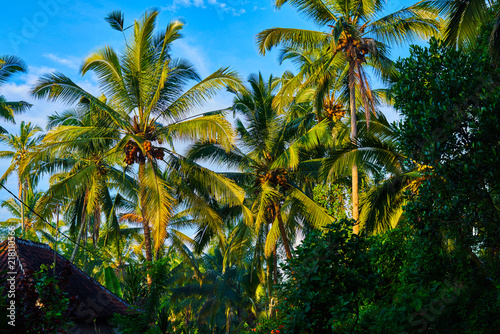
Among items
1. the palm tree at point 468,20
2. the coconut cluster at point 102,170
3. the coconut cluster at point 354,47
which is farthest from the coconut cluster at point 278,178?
the palm tree at point 468,20

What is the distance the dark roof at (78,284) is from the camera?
1069cm

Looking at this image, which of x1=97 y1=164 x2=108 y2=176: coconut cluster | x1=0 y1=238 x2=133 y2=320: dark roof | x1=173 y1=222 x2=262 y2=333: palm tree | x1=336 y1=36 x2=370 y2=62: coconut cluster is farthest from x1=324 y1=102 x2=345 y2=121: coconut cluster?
x1=0 y1=238 x2=133 y2=320: dark roof

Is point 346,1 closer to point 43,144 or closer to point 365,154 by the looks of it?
point 365,154

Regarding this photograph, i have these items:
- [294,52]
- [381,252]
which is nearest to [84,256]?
[294,52]

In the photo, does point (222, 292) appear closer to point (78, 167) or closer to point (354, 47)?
point (78, 167)

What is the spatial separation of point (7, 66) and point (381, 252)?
14.4 m

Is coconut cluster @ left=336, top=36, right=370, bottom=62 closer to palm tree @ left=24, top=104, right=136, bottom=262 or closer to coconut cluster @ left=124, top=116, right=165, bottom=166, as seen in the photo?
coconut cluster @ left=124, top=116, right=165, bottom=166

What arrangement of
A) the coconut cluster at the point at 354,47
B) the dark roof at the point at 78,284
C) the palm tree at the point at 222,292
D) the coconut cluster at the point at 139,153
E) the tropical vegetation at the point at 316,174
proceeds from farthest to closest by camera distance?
the palm tree at the point at 222,292
the coconut cluster at the point at 139,153
the coconut cluster at the point at 354,47
the dark roof at the point at 78,284
the tropical vegetation at the point at 316,174

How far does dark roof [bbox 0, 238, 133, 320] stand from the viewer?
10.7 meters

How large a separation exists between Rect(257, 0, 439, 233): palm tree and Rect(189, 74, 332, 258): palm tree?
10.0 ft

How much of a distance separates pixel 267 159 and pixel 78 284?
8.43 meters

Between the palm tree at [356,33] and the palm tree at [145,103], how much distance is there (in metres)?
2.93

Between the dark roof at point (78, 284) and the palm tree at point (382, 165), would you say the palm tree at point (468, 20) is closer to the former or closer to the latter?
the palm tree at point (382, 165)

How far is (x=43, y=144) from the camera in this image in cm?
1339
